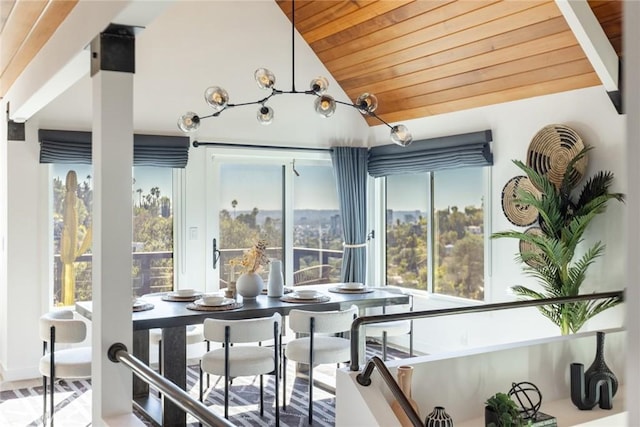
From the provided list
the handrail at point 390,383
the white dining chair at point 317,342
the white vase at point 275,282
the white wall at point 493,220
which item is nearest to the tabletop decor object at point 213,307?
the white dining chair at point 317,342

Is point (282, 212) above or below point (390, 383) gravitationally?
above

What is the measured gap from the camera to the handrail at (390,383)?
2.53m

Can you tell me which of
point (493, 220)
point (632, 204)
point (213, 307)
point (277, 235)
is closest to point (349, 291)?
point (213, 307)

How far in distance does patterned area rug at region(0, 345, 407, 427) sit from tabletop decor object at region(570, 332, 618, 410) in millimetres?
1586

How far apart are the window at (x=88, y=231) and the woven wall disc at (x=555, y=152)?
→ 3367 millimetres

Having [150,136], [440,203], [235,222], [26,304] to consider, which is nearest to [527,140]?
[440,203]

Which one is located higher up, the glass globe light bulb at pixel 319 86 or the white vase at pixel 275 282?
the glass globe light bulb at pixel 319 86

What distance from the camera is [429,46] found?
5.30 metres

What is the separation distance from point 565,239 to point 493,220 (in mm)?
1163

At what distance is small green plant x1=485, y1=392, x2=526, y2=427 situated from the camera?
292 cm

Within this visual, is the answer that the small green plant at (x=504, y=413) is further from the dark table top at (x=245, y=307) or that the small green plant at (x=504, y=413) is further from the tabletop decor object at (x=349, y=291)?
the tabletop decor object at (x=349, y=291)

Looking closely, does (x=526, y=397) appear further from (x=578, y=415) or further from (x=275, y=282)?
(x=275, y=282)

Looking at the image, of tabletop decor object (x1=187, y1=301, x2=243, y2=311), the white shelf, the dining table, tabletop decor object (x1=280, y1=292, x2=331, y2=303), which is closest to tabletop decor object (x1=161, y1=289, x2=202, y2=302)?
the dining table

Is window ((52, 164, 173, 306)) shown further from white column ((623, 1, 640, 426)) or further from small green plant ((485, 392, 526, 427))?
white column ((623, 1, 640, 426))
